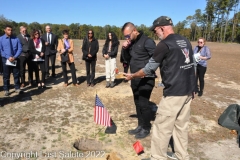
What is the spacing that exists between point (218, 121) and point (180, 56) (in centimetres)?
303

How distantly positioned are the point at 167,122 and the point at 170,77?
2.07 feet

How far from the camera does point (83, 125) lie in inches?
184

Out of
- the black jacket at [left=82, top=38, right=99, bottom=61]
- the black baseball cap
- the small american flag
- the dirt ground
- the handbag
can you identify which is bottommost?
the dirt ground

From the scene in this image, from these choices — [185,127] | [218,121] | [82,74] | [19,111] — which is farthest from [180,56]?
[82,74]

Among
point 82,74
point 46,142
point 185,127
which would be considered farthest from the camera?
point 82,74

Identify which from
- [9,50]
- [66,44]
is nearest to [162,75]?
[9,50]

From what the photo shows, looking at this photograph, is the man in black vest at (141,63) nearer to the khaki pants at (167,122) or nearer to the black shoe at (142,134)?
the black shoe at (142,134)

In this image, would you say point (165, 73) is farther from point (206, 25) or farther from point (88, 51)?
point (206, 25)

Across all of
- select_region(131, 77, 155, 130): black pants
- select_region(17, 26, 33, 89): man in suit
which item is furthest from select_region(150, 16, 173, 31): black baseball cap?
select_region(17, 26, 33, 89): man in suit

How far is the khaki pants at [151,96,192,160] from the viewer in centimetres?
294

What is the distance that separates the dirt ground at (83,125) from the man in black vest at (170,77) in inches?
32.3

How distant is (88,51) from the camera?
302 inches

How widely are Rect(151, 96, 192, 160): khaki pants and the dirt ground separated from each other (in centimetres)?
62

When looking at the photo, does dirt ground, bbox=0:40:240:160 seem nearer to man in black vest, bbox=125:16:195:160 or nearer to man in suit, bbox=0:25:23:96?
man in black vest, bbox=125:16:195:160
